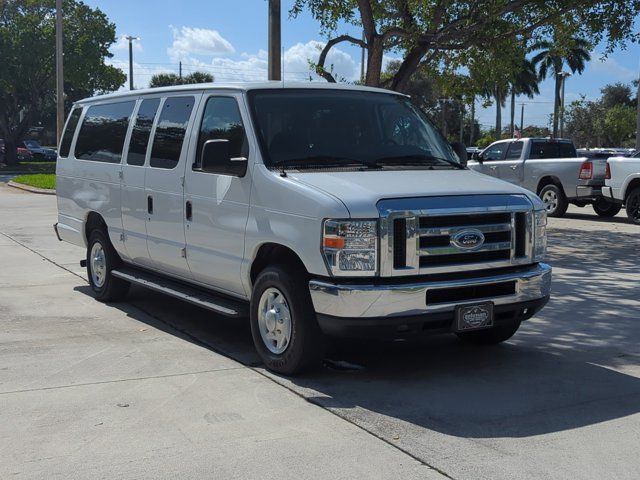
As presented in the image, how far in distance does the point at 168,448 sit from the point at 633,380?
3.42 m

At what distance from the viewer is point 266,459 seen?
4.34 m

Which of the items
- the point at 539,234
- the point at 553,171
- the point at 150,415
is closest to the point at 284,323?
the point at 150,415

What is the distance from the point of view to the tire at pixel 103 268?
8.55 m

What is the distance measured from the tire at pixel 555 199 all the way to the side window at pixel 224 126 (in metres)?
13.8

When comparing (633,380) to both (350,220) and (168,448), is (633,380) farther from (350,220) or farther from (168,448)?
(168,448)

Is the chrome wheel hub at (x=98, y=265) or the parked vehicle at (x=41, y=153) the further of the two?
the parked vehicle at (x=41, y=153)

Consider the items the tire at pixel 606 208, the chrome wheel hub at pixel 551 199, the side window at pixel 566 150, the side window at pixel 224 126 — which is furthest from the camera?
the side window at pixel 566 150

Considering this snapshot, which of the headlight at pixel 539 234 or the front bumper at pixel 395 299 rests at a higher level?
the headlight at pixel 539 234

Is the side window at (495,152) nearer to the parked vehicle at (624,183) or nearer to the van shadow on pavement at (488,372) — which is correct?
the parked vehicle at (624,183)

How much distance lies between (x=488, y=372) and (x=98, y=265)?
4.69 meters

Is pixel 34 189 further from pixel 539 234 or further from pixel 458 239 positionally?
pixel 458 239

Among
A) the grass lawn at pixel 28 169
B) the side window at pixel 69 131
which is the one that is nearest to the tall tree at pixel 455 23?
the side window at pixel 69 131

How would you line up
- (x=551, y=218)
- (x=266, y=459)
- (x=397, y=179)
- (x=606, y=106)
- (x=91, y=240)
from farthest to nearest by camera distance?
(x=606, y=106), (x=551, y=218), (x=91, y=240), (x=397, y=179), (x=266, y=459)

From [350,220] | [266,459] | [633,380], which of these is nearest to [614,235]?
[633,380]
